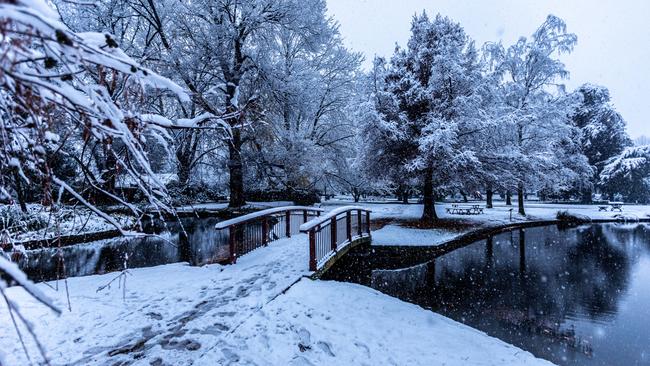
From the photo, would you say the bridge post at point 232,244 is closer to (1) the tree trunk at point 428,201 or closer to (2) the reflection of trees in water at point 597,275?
(2) the reflection of trees in water at point 597,275

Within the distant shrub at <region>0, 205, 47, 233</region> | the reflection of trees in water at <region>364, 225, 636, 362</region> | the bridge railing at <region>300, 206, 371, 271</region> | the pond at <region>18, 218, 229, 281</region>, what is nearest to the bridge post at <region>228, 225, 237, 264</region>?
the pond at <region>18, 218, 229, 281</region>

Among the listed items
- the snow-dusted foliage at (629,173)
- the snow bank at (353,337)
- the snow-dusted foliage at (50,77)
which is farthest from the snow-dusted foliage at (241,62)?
the snow-dusted foliage at (629,173)

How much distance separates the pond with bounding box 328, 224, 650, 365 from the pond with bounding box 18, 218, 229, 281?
5952 millimetres

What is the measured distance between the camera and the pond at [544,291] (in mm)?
6750

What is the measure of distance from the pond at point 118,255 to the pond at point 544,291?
595 centimetres

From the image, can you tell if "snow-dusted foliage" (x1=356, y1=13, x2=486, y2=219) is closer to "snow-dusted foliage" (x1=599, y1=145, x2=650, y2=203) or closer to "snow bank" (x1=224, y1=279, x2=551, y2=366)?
"snow bank" (x1=224, y1=279, x2=551, y2=366)

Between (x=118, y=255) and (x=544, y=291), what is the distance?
1446 cm

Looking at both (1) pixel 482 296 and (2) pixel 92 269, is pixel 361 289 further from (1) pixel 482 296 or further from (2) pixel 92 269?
(2) pixel 92 269

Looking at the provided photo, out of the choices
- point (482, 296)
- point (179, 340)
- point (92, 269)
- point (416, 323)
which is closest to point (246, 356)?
point (179, 340)

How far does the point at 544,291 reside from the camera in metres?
9.65

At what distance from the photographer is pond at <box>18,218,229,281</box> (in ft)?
32.6

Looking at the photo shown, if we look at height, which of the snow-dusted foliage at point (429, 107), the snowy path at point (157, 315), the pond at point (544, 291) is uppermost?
the snow-dusted foliage at point (429, 107)

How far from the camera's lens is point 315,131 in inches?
967

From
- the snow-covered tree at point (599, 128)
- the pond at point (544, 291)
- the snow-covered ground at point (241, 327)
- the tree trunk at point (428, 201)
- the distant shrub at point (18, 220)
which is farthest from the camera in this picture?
the snow-covered tree at point (599, 128)
